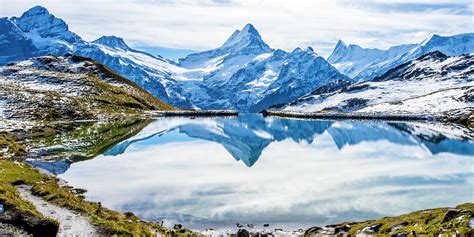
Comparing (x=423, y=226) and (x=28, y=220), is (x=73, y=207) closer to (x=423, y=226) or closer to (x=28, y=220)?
(x=28, y=220)

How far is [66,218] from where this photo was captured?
39531 millimetres

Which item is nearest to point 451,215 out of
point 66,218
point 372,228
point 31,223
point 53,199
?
point 372,228

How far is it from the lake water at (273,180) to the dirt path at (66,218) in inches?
444

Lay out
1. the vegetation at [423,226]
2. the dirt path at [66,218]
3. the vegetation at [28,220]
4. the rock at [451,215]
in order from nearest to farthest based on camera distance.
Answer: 1. the vegetation at [423,226]
2. the vegetation at [28,220]
3. the dirt path at [66,218]
4. the rock at [451,215]

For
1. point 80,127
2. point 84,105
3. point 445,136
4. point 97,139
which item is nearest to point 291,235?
point 97,139

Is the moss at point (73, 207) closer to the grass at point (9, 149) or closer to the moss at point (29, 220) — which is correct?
the moss at point (29, 220)

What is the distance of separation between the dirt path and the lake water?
444 inches

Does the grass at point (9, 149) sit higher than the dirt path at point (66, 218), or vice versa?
the grass at point (9, 149)

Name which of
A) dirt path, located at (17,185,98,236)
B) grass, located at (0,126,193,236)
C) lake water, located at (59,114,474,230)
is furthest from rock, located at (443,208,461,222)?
dirt path, located at (17,185,98,236)

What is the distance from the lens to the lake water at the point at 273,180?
5522 cm

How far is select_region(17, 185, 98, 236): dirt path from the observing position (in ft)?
118

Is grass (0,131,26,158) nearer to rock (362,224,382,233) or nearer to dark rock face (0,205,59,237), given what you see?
dark rock face (0,205,59,237)

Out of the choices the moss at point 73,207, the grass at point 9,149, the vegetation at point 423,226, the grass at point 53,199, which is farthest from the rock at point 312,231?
the grass at point 9,149

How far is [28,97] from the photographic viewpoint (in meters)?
175
